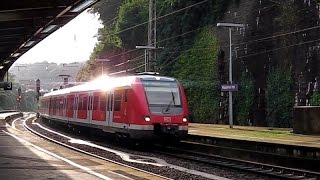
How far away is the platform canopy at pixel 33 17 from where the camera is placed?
48.0ft

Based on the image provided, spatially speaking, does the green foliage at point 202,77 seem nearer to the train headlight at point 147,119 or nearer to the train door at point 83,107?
the train door at point 83,107

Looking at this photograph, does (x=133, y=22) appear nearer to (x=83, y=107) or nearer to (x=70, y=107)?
(x=70, y=107)

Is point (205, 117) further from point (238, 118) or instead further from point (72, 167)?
point (72, 167)

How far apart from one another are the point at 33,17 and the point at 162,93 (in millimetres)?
5184

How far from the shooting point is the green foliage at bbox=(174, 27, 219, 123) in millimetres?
40500

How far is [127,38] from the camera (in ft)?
208

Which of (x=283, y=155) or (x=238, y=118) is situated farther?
(x=238, y=118)

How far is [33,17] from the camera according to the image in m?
16.7

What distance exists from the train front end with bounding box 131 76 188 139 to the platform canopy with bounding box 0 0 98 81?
12.3 ft

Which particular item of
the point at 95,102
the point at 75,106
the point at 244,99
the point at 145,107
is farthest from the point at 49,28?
the point at 244,99

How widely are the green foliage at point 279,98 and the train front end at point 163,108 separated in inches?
587

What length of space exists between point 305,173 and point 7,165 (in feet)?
24.3

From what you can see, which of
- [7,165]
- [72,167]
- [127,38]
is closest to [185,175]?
[72,167]

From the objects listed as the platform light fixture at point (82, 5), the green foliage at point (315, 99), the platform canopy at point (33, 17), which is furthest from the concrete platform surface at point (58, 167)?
the green foliage at point (315, 99)
